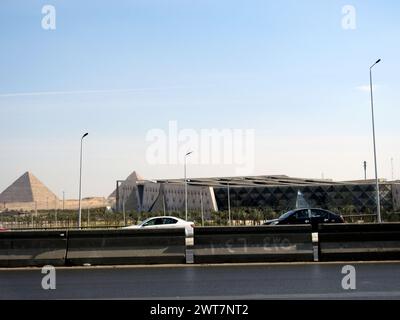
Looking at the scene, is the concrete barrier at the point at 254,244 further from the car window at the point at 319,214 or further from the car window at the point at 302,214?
the car window at the point at 319,214

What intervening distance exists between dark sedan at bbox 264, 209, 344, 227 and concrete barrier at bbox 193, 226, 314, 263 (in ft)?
47.8

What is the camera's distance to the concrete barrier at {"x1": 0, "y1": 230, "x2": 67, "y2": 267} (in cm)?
1277

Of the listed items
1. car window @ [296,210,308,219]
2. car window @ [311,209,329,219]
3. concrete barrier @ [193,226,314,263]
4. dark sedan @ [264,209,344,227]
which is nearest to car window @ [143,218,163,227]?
dark sedan @ [264,209,344,227]

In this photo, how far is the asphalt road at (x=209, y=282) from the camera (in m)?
8.82

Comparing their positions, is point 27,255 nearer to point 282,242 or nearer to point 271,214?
point 282,242

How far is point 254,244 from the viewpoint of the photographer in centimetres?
1286

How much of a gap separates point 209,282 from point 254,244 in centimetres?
299

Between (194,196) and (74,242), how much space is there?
72.8 m

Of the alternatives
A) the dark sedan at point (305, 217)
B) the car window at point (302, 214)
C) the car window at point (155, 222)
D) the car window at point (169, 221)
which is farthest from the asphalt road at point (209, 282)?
the car window at point (169, 221)

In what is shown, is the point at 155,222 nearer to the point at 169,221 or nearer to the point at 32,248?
the point at 169,221

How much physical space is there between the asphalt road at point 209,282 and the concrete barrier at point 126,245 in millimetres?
535

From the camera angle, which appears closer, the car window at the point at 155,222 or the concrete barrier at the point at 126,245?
the concrete barrier at the point at 126,245

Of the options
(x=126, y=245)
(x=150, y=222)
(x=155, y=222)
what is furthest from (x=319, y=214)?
(x=126, y=245)

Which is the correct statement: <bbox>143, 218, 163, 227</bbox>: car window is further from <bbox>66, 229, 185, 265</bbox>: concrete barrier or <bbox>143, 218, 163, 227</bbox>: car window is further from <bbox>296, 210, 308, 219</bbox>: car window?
<bbox>66, 229, 185, 265</bbox>: concrete barrier
